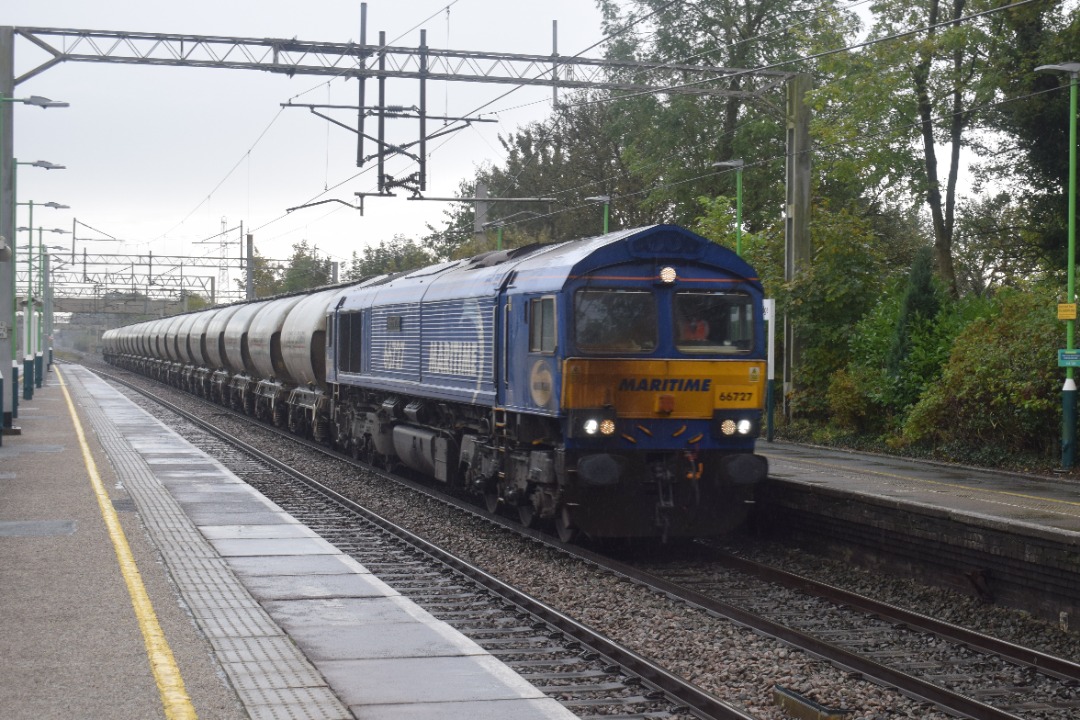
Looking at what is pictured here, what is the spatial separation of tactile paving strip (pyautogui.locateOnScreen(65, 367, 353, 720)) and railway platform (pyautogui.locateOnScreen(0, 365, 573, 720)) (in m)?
0.02

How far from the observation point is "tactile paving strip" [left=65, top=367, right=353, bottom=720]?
7.29m

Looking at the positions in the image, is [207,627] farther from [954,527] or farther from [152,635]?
[954,527]

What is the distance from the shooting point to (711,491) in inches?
548

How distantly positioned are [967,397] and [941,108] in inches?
538

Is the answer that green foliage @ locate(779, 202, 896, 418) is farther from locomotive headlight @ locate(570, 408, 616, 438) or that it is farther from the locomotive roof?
locomotive headlight @ locate(570, 408, 616, 438)

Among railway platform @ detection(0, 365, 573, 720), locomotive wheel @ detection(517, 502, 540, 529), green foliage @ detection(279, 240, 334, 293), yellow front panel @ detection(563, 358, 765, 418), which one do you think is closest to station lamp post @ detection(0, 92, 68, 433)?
railway platform @ detection(0, 365, 573, 720)

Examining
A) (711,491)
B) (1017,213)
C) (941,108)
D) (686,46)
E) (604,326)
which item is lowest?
(711,491)

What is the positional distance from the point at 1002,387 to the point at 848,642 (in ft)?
41.3

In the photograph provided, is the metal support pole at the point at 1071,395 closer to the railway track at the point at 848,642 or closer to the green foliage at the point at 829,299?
the green foliage at the point at 829,299

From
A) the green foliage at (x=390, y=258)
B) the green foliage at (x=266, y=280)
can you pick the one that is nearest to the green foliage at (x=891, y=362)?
the green foliage at (x=390, y=258)

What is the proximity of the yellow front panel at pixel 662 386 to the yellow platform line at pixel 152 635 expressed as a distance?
14.9 ft

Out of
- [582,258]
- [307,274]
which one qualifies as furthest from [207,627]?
[307,274]

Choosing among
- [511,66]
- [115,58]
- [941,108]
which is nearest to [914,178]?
[941,108]

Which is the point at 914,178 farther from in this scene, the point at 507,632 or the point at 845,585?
the point at 507,632
